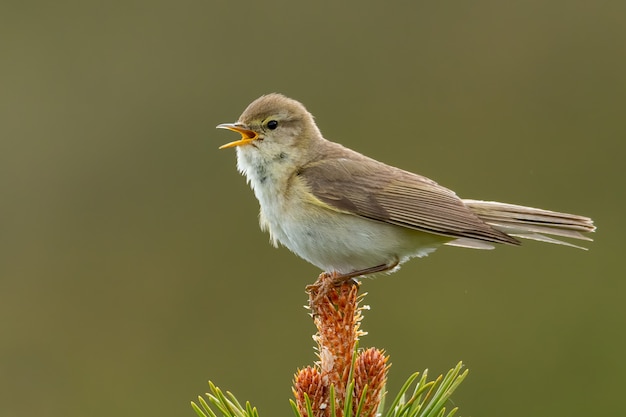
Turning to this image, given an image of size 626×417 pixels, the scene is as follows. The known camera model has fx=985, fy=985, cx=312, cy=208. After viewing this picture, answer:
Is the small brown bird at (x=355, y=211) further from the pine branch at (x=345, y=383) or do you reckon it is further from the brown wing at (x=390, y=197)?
the pine branch at (x=345, y=383)

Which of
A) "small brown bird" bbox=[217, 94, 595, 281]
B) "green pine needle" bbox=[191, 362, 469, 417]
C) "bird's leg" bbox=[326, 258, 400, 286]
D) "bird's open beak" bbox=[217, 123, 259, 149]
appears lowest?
"green pine needle" bbox=[191, 362, 469, 417]

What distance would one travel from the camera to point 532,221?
4.16 meters

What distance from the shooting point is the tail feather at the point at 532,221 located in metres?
4.04

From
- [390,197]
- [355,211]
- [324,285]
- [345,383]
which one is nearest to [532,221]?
[390,197]

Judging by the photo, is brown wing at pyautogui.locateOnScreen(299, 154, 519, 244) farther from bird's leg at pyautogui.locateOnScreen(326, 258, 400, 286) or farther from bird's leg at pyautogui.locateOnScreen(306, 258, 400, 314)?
bird's leg at pyautogui.locateOnScreen(306, 258, 400, 314)

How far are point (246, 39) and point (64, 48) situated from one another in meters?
1.45

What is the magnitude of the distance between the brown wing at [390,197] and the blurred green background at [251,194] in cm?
186

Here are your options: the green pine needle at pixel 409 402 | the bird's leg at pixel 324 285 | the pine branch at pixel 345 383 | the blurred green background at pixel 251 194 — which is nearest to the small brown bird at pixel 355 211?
the bird's leg at pixel 324 285

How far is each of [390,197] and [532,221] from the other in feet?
2.01

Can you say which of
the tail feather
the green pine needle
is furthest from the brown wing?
the green pine needle

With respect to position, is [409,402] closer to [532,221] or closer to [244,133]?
[532,221]

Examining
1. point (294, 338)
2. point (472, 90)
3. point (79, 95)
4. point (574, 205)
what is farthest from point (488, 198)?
point (79, 95)

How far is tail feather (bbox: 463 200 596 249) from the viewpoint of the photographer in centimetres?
404

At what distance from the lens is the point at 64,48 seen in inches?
304
